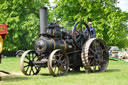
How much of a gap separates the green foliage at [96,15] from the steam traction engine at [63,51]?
16.9 metres

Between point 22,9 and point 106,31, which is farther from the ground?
point 22,9

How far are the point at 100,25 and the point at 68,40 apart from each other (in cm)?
1813

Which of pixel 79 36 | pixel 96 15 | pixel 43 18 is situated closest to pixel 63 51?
pixel 79 36

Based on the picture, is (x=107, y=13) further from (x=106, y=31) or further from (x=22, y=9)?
(x=22, y=9)

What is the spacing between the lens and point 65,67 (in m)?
10.4

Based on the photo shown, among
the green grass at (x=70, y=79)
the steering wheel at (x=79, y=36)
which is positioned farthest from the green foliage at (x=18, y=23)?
the green grass at (x=70, y=79)

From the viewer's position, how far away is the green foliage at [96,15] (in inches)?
1146

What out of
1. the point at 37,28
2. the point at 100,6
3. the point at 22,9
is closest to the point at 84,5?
the point at 100,6

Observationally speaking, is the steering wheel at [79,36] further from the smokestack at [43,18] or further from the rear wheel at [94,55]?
the smokestack at [43,18]

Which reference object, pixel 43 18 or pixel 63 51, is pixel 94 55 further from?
pixel 43 18

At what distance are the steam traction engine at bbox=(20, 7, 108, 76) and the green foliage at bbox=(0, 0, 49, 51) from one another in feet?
69.0

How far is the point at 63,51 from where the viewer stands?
10.1 metres

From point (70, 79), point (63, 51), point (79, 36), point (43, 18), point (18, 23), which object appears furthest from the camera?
point (18, 23)

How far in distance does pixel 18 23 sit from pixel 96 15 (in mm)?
11028
